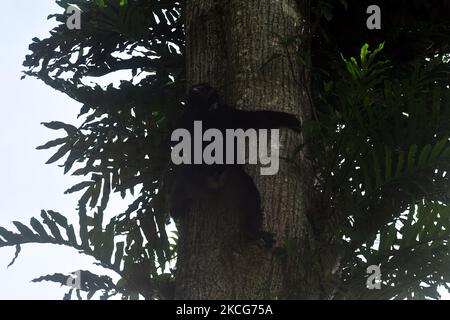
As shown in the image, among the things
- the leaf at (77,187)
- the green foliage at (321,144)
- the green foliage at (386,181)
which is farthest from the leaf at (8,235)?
the green foliage at (386,181)

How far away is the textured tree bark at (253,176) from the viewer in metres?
3.29

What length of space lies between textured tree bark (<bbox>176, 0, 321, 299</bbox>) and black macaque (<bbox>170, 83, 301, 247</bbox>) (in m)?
0.05

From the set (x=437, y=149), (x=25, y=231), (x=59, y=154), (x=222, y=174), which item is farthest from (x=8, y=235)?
(x=437, y=149)

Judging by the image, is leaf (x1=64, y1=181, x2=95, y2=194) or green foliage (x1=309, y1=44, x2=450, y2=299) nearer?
green foliage (x1=309, y1=44, x2=450, y2=299)

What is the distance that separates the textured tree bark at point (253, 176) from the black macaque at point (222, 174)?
0.05 metres

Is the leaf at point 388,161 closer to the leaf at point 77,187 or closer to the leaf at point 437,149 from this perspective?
the leaf at point 437,149

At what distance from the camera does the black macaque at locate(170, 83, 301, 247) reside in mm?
3473

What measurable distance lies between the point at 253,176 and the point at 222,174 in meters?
0.15

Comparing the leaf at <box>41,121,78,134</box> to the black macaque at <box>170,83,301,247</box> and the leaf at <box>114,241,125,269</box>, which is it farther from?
the leaf at <box>114,241,125,269</box>

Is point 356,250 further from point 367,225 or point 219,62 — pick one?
point 219,62

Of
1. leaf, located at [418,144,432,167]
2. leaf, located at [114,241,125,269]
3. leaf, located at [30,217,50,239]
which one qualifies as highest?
leaf, located at [418,144,432,167]

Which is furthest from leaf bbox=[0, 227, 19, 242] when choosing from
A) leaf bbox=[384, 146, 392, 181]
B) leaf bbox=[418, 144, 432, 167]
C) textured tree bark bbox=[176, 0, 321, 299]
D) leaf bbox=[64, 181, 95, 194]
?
leaf bbox=[418, 144, 432, 167]

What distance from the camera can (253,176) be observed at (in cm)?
360

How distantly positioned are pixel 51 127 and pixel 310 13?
1621 mm
